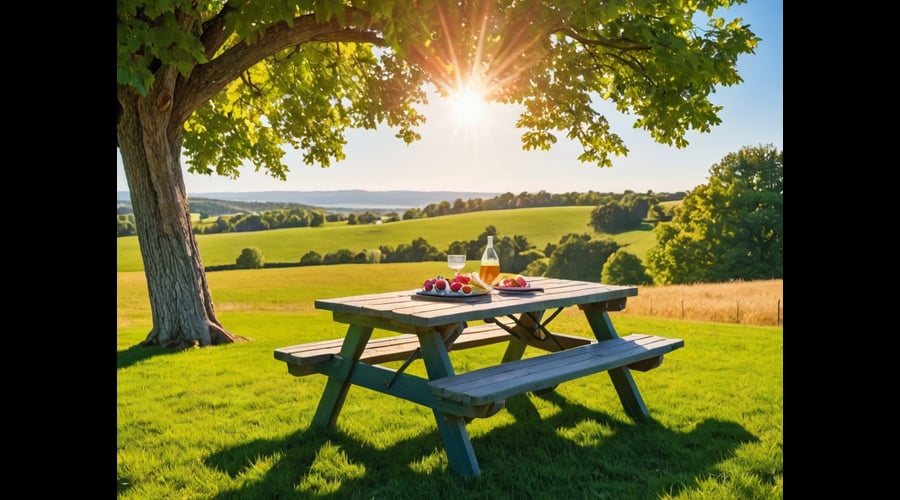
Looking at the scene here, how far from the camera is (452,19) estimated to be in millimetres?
5461

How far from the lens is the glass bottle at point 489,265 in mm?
4902

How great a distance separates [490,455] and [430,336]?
0.86 metres

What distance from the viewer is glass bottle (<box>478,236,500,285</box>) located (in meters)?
4.90

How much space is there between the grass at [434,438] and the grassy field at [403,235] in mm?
23552

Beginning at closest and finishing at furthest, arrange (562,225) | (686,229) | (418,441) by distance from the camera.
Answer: (418,441) → (686,229) → (562,225)

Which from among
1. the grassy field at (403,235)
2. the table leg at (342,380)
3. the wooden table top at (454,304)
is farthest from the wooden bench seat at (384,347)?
the grassy field at (403,235)

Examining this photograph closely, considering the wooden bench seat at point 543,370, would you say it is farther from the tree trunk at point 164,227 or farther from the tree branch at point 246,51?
the tree trunk at point 164,227

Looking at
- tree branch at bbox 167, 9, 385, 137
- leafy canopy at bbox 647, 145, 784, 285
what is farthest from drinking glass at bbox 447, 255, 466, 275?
leafy canopy at bbox 647, 145, 784, 285

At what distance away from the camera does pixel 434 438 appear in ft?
14.4

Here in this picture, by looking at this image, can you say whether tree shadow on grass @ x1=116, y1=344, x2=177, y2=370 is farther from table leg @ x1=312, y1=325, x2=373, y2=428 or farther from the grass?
table leg @ x1=312, y1=325, x2=373, y2=428
